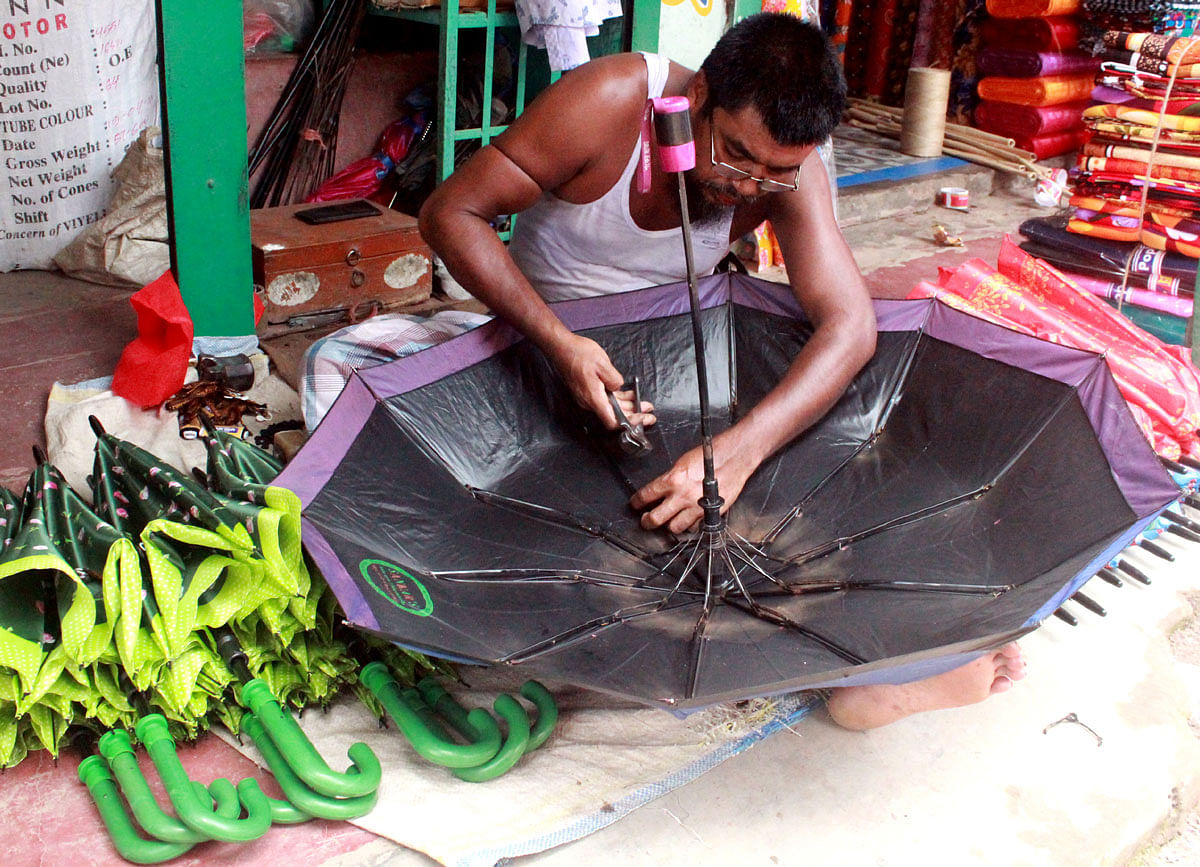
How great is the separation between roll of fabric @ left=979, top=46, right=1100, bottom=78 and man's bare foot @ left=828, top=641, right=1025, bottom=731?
200 inches

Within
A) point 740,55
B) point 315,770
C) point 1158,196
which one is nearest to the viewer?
point 315,770

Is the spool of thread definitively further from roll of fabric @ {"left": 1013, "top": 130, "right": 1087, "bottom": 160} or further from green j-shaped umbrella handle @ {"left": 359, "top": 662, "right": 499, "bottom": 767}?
green j-shaped umbrella handle @ {"left": 359, "top": 662, "right": 499, "bottom": 767}

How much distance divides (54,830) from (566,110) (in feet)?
5.40

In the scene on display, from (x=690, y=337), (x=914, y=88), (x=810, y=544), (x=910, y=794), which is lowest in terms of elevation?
(x=910, y=794)

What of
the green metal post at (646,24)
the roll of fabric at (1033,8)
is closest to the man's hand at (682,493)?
the green metal post at (646,24)

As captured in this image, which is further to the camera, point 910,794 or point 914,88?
point 914,88

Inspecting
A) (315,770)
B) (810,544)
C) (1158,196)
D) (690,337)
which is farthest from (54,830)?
(1158,196)

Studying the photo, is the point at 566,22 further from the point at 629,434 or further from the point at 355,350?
the point at 629,434

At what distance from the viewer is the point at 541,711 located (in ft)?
6.66

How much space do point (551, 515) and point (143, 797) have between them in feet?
2.69

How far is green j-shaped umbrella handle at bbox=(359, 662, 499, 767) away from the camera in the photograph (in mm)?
1866

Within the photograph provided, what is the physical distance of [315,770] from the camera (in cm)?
177

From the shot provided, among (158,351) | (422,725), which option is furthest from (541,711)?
(158,351)

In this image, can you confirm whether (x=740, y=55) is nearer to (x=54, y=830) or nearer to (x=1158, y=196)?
(x=54, y=830)
